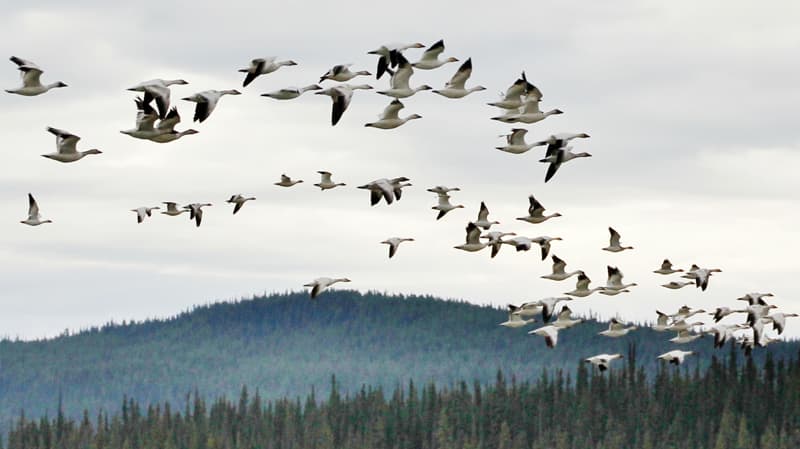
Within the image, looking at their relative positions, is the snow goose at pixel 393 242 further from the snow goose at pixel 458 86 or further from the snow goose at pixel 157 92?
the snow goose at pixel 157 92

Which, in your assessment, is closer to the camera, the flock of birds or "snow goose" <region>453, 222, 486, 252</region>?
the flock of birds

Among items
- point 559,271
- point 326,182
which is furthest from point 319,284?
point 559,271

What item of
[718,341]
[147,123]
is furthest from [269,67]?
[718,341]

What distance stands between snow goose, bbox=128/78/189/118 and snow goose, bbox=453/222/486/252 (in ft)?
127

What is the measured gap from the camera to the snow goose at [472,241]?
92.7 m

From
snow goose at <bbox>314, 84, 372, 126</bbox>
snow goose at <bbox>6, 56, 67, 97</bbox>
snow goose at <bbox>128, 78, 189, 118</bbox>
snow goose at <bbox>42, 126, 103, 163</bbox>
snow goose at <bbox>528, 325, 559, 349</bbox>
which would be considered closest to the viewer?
snow goose at <bbox>128, 78, 189, 118</bbox>

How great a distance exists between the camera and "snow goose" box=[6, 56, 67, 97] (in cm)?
6600

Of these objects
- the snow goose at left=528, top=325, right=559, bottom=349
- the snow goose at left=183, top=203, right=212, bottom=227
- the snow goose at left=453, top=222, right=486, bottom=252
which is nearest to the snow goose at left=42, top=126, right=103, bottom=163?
the snow goose at left=183, top=203, right=212, bottom=227

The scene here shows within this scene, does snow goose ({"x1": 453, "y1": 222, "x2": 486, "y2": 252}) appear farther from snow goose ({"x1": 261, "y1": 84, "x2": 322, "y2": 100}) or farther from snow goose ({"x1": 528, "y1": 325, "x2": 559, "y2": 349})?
snow goose ({"x1": 261, "y1": 84, "x2": 322, "y2": 100})

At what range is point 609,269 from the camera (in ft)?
351

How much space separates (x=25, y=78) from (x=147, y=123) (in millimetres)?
7137

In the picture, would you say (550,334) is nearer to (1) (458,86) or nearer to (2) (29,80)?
(1) (458,86)

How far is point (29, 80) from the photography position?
2628 inches

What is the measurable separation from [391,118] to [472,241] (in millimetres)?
21920
